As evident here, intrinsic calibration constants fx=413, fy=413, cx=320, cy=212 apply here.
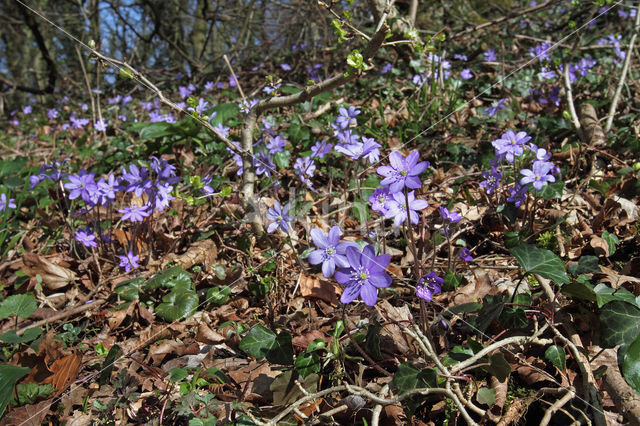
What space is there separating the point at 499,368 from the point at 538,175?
0.96 meters

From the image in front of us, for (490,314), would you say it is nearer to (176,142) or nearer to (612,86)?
(612,86)

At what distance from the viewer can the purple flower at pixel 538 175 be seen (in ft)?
5.90

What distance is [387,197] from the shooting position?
4.77 ft

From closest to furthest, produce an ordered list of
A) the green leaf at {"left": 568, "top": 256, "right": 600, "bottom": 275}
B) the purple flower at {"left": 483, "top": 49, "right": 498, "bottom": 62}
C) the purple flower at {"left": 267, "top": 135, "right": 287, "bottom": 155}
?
the green leaf at {"left": 568, "top": 256, "right": 600, "bottom": 275} → the purple flower at {"left": 267, "top": 135, "right": 287, "bottom": 155} → the purple flower at {"left": 483, "top": 49, "right": 498, "bottom": 62}

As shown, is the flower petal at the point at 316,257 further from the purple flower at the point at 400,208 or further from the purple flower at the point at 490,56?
the purple flower at the point at 490,56

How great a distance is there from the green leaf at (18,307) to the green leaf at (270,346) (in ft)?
3.83

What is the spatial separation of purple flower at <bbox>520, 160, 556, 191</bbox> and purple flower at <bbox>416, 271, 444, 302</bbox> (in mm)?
805

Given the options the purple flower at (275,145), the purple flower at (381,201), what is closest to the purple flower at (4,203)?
the purple flower at (275,145)

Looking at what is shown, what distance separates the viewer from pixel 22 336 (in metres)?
1.82

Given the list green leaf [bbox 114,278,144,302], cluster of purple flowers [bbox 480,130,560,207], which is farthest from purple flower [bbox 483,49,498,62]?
green leaf [bbox 114,278,144,302]

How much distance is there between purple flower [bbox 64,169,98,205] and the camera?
7.13ft

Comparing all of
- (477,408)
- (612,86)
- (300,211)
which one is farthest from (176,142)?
(612,86)

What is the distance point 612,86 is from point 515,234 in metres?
Answer: 2.19

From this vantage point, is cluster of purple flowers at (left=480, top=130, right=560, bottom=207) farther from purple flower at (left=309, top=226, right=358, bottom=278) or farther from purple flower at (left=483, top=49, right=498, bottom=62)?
purple flower at (left=483, top=49, right=498, bottom=62)
